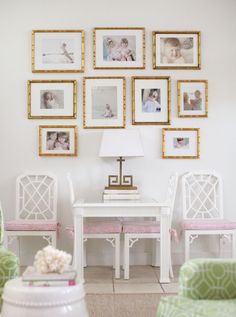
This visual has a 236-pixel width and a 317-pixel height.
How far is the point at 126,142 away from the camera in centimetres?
519

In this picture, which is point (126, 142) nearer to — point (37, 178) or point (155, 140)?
point (155, 140)

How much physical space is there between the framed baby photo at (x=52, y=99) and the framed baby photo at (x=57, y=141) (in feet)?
0.40

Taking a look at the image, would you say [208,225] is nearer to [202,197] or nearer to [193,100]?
[202,197]

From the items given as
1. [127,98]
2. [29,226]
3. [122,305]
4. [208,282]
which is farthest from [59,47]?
[208,282]

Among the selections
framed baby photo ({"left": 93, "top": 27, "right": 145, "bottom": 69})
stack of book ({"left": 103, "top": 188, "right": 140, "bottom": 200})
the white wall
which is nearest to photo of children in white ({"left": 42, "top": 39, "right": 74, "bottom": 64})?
the white wall

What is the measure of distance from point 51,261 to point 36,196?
9.77 ft

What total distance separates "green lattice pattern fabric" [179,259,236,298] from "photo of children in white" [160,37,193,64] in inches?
127

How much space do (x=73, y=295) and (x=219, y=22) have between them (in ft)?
12.7

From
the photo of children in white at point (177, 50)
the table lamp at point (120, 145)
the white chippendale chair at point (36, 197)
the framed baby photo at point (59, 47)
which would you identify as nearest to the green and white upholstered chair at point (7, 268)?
the table lamp at point (120, 145)

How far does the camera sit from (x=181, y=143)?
5586 mm

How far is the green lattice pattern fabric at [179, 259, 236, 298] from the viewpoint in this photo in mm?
2709

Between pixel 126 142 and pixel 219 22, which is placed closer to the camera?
pixel 126 142

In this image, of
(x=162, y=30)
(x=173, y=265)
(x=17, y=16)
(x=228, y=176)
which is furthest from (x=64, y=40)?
(x=173, y=265)

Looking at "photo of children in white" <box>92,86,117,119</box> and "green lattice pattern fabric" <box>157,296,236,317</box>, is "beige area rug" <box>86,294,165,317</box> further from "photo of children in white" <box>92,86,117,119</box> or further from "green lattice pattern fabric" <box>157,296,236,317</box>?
"photo of children in white" <box>92,86,117,119</box>
